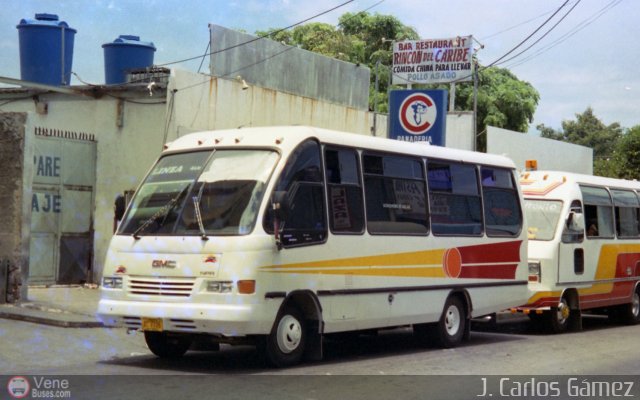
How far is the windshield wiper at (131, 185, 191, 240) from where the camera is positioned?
Result: 10617mm

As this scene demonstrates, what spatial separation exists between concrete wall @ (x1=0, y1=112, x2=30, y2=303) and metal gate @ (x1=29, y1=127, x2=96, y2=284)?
7.37ft

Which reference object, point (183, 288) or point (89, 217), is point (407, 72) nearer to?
point (89, 217)

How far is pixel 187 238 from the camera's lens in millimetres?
10250

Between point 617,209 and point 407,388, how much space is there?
10.4 meters

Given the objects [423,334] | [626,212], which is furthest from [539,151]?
[423,334]

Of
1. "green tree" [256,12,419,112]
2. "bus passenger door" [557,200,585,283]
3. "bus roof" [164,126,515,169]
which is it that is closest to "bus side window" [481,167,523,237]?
"bus passenger door" [557,200,585,283]

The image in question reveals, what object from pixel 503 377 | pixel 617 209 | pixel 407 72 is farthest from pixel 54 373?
pixel 407 72

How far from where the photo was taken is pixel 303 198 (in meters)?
10.8

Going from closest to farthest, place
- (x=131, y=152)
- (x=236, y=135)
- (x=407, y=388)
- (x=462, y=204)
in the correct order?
1. (x=407, y=388)
2. (x=236, y=135)
3. (x=462, y=204)
4. (x=131, y=152)

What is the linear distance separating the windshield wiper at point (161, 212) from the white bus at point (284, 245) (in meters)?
0.01

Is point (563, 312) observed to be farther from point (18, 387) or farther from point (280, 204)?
point (18, 387)

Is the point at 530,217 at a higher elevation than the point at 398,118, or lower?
lower

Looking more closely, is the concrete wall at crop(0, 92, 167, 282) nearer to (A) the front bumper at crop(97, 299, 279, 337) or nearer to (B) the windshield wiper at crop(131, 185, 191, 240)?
(B) the windshield wiper at crop(131, 185, 191, 240)

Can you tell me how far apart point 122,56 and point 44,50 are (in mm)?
1635
